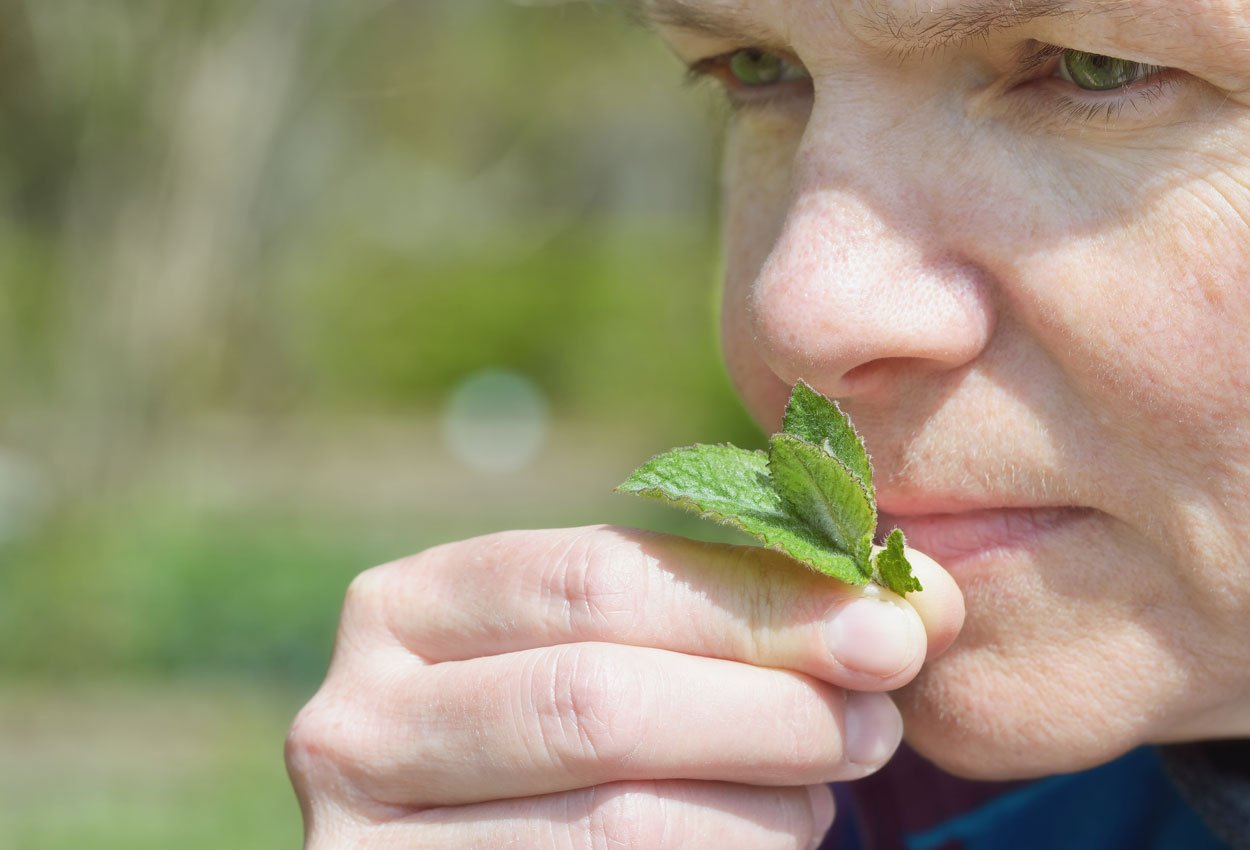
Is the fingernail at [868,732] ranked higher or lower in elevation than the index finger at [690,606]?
lower

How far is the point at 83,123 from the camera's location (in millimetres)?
10711

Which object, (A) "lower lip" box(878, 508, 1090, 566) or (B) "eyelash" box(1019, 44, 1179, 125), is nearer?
(B) "eyelash" box(1019, 44, 1179, 125)

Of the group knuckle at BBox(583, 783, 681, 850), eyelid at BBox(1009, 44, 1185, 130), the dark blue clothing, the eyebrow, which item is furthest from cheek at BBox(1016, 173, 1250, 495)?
the dark blue clothing

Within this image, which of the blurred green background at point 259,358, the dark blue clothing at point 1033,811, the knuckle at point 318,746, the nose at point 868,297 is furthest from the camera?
the blurred green background at point 259,358

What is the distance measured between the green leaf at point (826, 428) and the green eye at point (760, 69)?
2.22ft

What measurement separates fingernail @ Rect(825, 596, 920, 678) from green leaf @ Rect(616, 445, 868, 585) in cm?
5

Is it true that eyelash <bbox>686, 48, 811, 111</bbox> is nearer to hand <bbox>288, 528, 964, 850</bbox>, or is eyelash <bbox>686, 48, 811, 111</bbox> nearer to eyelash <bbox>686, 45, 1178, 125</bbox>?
eyelash <bbox>686, 45, 1178, 125</bbox>

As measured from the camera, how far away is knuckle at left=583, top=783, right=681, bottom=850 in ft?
5.26

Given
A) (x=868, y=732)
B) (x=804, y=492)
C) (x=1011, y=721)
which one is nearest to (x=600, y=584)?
(x=804, y=492)

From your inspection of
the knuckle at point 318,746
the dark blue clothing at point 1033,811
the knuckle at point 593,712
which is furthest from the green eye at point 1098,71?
the dark blue clothing at point 1033,811

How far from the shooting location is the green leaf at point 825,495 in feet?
4.82

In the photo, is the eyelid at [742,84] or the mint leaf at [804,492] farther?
the eyelid at [742,84]

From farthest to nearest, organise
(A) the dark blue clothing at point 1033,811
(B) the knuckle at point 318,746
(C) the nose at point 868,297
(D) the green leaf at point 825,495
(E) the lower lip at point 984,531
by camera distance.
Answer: (A) the dark blue clothing at point 1033,811 < (B) the knuckle at point 318,746 < (E) the lower lip at point 984,531 < (C) the nose at point 868,297 < (D) the green leaf at point 825,495

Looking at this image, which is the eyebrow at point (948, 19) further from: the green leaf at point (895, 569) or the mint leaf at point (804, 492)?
the green leaf at point (895, 569)
